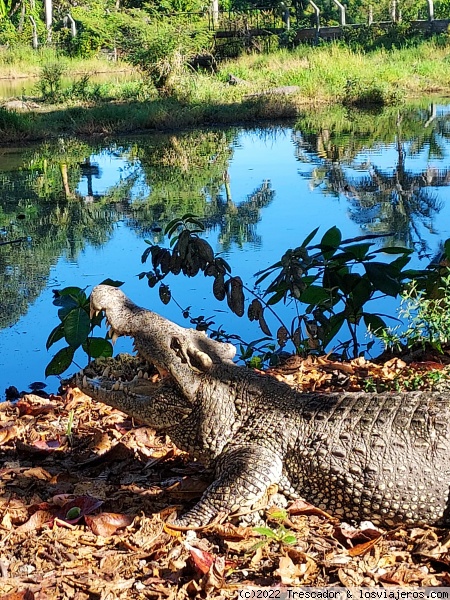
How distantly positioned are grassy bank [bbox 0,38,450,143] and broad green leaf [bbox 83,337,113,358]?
1581 centimetres

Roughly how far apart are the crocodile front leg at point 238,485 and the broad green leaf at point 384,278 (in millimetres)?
2322

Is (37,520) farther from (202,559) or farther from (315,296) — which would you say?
(315,296)

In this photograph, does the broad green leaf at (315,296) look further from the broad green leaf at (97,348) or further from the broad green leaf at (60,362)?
the broad green leaf at (60,362)

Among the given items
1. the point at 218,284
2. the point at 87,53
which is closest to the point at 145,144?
the point at 218,284

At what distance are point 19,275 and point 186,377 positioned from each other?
5.86m

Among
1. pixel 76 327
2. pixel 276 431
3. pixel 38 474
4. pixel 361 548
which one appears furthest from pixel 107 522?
pixel 76 327

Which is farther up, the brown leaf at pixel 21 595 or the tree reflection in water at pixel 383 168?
the tree reflection in water at pixel 383 168

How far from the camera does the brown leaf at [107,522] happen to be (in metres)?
Result: 3.26

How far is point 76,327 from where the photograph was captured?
5391 millimetres

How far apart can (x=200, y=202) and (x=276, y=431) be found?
356 inches

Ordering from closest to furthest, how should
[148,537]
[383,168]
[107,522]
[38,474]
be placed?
[148,537]
[107,522]
[38,474]
[383,168]

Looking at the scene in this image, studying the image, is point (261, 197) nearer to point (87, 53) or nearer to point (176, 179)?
point (176, 179)

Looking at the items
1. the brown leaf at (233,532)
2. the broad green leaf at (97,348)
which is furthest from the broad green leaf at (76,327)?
the brown leaf at (233,532)

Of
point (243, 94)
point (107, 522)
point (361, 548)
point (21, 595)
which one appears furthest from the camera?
point (243, 94)
